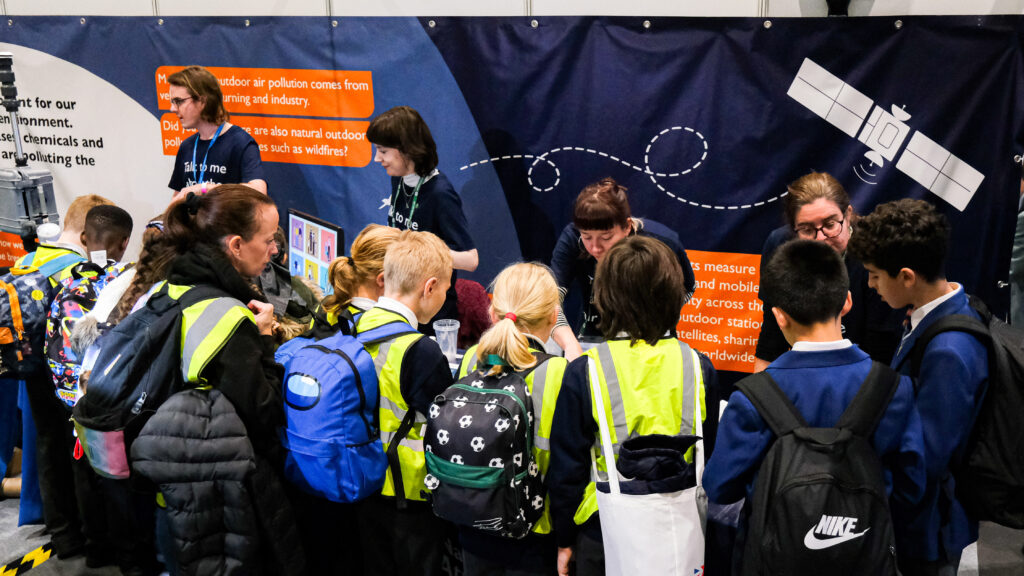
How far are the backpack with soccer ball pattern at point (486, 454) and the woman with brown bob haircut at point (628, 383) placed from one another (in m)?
0.08

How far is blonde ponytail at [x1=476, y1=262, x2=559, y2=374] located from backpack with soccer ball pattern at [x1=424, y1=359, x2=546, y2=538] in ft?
0.19

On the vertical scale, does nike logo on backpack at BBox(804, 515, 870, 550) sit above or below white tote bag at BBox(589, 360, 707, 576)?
above

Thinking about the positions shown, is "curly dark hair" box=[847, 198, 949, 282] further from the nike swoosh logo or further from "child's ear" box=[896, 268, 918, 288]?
the nike swoosh logo

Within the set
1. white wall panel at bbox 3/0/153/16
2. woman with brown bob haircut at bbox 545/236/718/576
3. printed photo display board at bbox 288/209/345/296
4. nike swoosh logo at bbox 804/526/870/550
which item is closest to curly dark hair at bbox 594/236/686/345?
Result: woman with brown bob haircut at bbox 545/236/718/576

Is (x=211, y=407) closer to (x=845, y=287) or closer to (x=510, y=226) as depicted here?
(x=845, y=287)

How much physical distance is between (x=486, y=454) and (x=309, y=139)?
3.07 metres

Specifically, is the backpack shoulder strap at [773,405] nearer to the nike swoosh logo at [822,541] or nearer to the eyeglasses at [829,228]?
the nike swoosh logo at [822,541]

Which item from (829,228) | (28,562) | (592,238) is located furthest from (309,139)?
(829,228)

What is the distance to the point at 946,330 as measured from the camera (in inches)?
83.1

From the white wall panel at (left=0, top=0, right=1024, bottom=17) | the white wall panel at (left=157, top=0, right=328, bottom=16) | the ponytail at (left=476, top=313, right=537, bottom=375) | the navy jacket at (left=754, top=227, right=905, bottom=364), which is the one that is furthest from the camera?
the white wall panel at (left=157, top=0, right=328, bottom=16)

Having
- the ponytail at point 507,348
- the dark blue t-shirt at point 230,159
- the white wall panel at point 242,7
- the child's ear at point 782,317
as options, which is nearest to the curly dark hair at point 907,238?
the child's ear at point 782,317

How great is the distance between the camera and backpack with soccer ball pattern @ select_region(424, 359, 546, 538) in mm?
2088

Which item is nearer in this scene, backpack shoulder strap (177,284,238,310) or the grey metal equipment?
backpack shoulder strap (177,284,238,310)

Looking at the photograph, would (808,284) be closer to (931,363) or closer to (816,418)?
(816,418)
